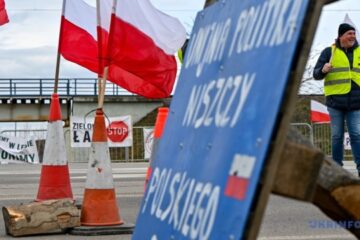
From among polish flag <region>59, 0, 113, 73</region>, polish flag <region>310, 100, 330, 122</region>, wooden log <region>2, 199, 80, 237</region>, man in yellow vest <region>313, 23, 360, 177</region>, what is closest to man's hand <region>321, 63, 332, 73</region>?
man in yellow vest <region>313, 23, 360, 177</region>

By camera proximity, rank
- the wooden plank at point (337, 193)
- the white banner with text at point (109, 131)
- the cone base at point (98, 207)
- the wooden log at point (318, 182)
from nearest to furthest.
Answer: the wooden log at point (318, 182)
the wooden plank at point (337, 193)
the cone base at point (98, 207)
the white banner with text at point (109, 131)

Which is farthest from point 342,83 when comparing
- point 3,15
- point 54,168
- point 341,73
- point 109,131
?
point 109,131

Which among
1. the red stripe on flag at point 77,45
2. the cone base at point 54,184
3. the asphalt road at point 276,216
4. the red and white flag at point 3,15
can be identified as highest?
the red and white flag at point 3,15

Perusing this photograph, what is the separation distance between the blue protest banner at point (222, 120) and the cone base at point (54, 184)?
457cm

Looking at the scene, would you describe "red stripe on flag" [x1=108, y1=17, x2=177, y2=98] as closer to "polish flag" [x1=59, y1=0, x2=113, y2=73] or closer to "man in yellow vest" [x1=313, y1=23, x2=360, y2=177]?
"polish flag" [x1=59, y1=0, x2=113, y2=73]

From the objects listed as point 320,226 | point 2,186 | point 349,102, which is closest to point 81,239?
point 320,226

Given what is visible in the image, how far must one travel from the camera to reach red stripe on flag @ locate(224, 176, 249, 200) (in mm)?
2238

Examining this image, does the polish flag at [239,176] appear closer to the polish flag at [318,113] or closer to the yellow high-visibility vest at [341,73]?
the yellow high-visibility vest at [341,73]

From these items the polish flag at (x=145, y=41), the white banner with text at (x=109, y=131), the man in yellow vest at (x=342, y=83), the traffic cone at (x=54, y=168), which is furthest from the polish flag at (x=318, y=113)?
the traffic cone at (x=54, y=168)

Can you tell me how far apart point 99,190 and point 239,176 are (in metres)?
4.51

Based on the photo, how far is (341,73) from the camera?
342 inches

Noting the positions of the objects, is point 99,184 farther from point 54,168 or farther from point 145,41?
point 145,41

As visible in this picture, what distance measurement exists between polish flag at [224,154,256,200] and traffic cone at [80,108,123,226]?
14.5ft

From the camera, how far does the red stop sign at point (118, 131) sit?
26.4 m
